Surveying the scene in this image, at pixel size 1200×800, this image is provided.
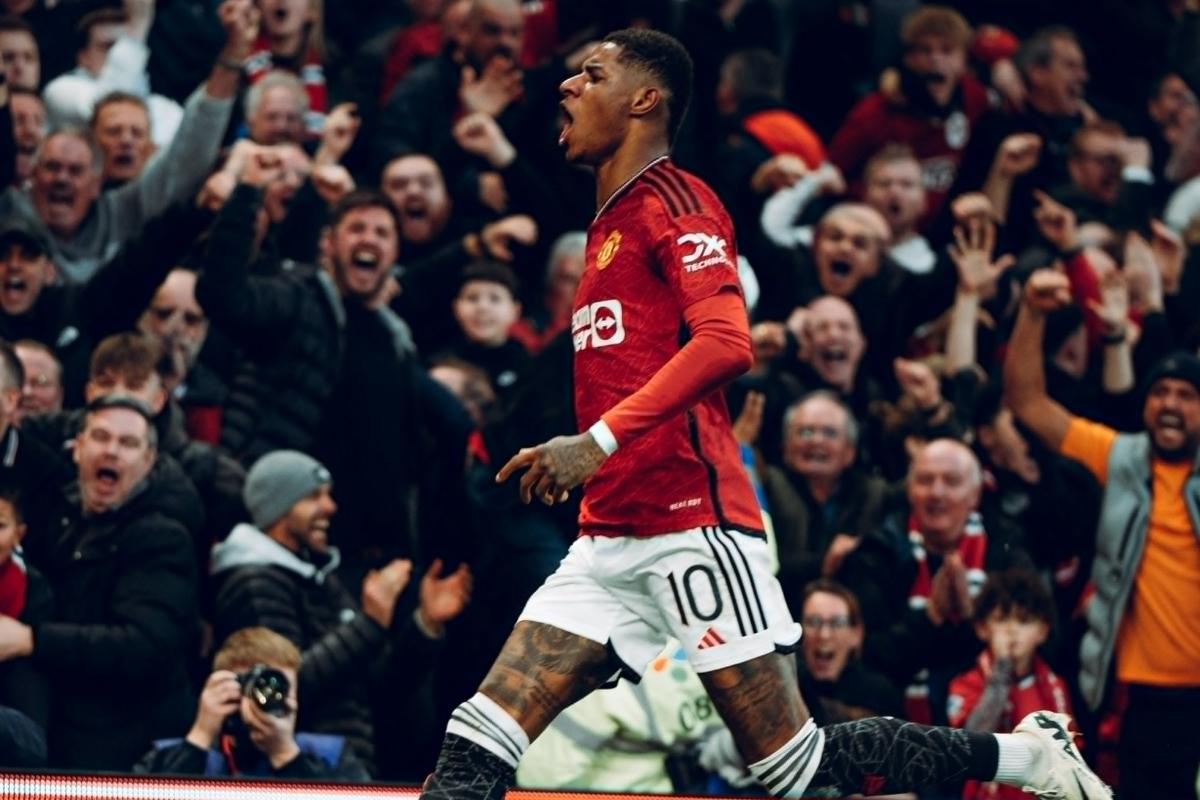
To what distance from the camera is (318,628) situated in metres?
9.26

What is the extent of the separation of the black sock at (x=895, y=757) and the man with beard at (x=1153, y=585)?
10.8 ft

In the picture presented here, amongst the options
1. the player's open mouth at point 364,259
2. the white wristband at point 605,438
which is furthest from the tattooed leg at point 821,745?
the player's open mouth at point 364,259

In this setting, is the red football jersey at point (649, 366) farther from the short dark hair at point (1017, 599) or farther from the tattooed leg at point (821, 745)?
the short dark hair at point (1017, 599)

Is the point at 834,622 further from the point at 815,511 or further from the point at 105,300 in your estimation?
the point at 105,300

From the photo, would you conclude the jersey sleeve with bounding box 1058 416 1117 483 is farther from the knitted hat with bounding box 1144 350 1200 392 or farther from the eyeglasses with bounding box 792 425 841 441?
the eyeglasses with bounding box 792 425 841 441

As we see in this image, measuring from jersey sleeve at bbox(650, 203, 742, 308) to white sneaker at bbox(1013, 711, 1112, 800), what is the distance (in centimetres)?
156

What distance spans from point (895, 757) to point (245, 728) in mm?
2694

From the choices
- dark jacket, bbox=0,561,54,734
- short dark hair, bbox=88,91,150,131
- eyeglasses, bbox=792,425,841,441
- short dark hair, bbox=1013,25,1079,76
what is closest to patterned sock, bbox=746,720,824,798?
dark jacket, bbox=0,561,54,734

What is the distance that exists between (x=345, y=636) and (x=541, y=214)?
3.66m

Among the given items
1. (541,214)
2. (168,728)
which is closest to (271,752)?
(168,728)

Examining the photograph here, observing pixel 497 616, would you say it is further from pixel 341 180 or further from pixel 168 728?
pixel 341 180

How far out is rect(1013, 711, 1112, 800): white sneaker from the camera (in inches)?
262

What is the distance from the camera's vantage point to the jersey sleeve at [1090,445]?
10242 millimetres

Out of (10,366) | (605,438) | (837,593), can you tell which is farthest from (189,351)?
(605,438)
